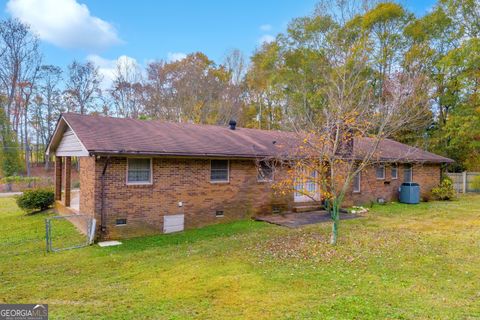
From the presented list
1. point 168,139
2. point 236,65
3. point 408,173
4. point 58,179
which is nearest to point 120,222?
point 168,139

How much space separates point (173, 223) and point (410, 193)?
12723mm

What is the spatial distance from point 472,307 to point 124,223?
8363 millimetres

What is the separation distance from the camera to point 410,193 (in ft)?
53.2

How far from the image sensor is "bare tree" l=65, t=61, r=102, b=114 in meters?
30.7

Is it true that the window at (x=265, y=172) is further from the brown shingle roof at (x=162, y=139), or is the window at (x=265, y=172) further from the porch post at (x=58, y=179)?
the porch post at (x=58, y=179)

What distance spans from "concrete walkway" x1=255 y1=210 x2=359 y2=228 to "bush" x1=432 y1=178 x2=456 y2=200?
863cm

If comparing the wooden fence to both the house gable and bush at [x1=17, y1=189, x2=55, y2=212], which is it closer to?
the house gable

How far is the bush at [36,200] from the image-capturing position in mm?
12938

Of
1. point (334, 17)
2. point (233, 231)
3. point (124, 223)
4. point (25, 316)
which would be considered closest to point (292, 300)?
point (25, 316)

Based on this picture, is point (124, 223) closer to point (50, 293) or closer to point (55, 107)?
point (50, 293)

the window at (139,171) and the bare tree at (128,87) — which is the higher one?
the bare tree at (128,87)

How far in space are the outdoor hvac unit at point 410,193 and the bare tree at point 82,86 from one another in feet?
93.9

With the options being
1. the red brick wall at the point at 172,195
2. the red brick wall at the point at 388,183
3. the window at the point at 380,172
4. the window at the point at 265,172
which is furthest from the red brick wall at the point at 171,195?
the window at the point at 380,172

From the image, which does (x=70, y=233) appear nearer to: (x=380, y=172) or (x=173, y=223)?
(x=173, y=223)
